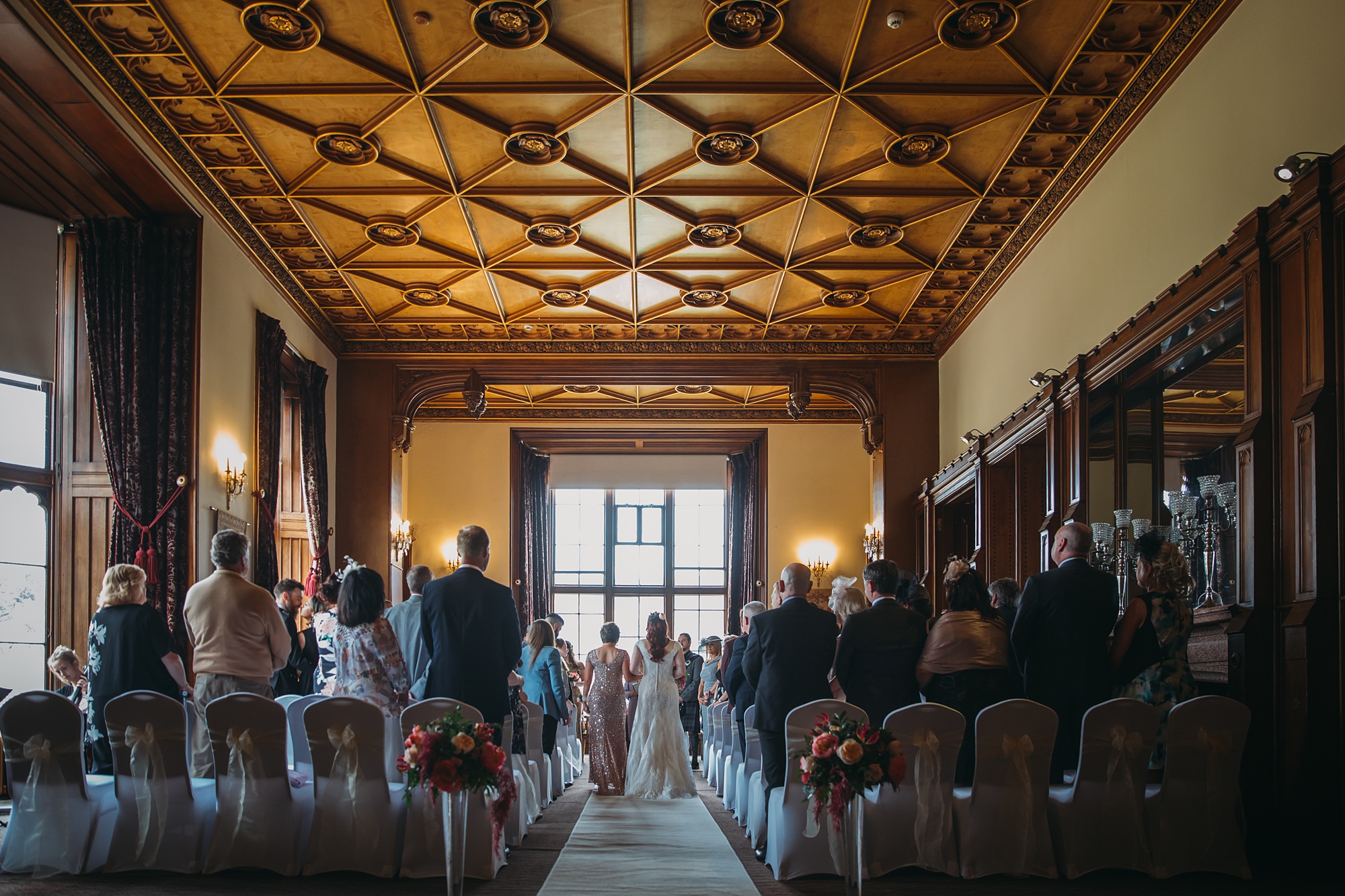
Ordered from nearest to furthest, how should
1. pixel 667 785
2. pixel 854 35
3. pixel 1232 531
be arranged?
pixel 1232 531 < pixel 854 35 < pixel 667 785

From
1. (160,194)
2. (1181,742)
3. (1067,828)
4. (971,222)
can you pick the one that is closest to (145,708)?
(1067,828)

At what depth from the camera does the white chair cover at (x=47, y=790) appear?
5164 millimetres

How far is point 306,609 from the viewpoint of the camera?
31.4ft

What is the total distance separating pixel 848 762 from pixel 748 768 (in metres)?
2.40

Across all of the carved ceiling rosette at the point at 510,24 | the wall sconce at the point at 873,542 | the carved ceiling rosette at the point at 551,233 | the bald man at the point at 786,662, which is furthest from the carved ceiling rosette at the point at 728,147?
the wall sconce at the point at 873,542

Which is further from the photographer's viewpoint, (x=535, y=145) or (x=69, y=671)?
(x=535, y=145)

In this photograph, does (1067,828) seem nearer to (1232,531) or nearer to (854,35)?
(1232,531)

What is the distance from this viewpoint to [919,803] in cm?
522

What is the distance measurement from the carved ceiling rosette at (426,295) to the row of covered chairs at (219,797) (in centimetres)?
786

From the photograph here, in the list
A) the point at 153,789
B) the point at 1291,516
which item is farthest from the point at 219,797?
the point at 1291,516

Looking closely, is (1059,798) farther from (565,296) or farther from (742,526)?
(742,526)

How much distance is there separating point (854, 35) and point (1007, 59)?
106 centimetres

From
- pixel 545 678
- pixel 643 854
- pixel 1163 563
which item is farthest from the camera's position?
pixel 545 678

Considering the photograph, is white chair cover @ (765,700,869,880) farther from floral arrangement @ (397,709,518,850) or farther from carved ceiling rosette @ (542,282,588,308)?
carved ceiling rosette @ (542,282,588,308)
